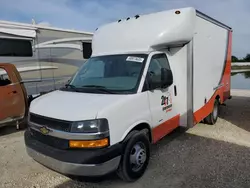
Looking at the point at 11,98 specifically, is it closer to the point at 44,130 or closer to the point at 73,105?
the point at 44,130

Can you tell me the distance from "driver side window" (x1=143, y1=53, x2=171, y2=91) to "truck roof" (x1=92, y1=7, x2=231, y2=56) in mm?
204

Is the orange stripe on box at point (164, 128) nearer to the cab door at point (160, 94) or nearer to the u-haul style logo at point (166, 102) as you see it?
the cab door at point (160, 94)

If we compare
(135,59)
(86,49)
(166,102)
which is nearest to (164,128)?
(166,102)

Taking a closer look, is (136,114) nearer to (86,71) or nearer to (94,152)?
(94,152)

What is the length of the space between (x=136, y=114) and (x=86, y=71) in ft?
4.89

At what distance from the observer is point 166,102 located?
14.9 ft

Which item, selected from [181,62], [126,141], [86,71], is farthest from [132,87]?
[181,62]

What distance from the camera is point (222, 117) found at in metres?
7.82

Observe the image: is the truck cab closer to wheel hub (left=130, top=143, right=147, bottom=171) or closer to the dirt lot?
the dirt lot

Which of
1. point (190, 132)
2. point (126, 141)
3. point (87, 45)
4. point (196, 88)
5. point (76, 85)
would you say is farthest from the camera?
point (87, 45)

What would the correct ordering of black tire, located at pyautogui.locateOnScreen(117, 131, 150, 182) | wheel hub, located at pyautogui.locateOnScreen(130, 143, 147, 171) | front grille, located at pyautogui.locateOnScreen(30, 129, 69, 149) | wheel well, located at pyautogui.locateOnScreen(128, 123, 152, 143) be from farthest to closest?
wheel well, located at pyautogui.locateOnScreen(128, 123, 152, 143)
wheel hub, located at pyautogui.locateOnScreen(130, 143, 147, 171)
black tire, located at pyautogui.locateOnScreen(117, 131, 150, 182)
front grille, located at pyautogui.locateOnScreen(30, 129, 69, 149)

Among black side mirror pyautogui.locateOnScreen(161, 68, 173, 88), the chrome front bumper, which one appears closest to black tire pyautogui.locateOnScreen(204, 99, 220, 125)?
black side mirror pyautogui.locateOnScreen(161, 68, 173, 88)

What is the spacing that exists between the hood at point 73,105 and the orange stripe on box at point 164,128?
1.18m

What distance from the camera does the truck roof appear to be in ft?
14.6
